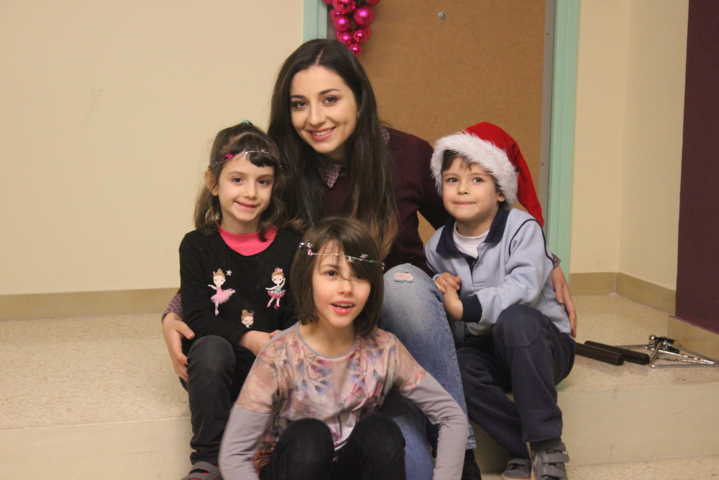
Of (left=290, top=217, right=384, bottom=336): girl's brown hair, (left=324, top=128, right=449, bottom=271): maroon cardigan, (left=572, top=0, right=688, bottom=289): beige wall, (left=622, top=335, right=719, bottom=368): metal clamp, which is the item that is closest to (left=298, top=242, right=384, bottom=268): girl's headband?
(left=290, top=217, right=384, bottom=336): girl's brown hair

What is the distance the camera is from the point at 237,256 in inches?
67.2

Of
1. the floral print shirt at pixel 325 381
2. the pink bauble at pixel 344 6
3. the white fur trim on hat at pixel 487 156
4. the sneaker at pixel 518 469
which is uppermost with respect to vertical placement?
the pink bauble at pixel 344 6

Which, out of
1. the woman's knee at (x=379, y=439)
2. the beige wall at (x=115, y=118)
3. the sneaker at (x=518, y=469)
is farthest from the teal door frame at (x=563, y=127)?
the woman's knee at (x=379, y=439)

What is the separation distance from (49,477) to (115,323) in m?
1.02

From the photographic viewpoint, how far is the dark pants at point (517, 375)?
163 centimetres

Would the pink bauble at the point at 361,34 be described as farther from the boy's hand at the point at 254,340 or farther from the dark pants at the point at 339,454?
the dark pants at the point at 339,454

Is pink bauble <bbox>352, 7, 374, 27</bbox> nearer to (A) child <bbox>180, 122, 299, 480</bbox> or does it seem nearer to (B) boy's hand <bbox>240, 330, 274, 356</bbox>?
(A) child <bbox>180, 122, 299, 480</bbox>

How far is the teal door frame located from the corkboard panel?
0.20ft

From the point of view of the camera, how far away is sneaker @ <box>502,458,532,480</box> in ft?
5.53

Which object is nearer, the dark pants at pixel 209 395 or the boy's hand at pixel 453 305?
the dark pants at pixel 209 395

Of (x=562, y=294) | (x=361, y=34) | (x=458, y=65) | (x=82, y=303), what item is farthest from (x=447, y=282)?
(x=82, y=303)

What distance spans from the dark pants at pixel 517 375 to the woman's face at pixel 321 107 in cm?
56

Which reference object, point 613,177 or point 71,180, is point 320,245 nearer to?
point 71,180

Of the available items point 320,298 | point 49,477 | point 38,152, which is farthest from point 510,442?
point 38,152
